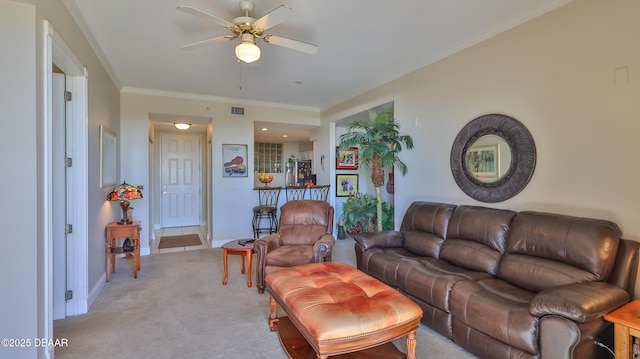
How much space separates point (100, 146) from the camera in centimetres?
339

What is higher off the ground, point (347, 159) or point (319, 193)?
point (347, 159)

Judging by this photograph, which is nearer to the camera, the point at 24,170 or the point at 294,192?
the point at 24,170

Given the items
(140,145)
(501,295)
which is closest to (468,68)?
(501,295)

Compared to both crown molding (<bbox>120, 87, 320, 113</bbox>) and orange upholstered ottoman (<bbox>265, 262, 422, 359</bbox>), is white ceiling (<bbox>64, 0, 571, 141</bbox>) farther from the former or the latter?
orange upholstered ottoman (<bbox>265, 262, 422, 359</bbox>)

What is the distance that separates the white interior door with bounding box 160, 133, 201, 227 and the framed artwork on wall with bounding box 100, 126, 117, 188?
334 centimetres

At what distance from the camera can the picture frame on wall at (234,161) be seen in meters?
5.59

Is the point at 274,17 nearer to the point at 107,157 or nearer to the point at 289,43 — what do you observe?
the point at 289,43

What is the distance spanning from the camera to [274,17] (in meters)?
2.20

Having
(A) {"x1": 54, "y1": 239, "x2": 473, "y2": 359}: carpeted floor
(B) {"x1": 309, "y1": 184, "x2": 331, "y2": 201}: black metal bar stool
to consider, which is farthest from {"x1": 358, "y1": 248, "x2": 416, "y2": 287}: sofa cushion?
(B) {"x1": 309, "y1": 184, "x2": 331, "y2": 201}: black metal bar stool

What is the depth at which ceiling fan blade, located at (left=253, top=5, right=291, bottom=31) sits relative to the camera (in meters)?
2.08

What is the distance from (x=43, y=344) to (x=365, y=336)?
2.01 metres

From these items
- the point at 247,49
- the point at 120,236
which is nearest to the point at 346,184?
the point at 120,236

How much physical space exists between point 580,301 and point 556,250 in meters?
0.61

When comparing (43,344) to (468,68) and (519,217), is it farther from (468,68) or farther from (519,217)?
(468,68)
